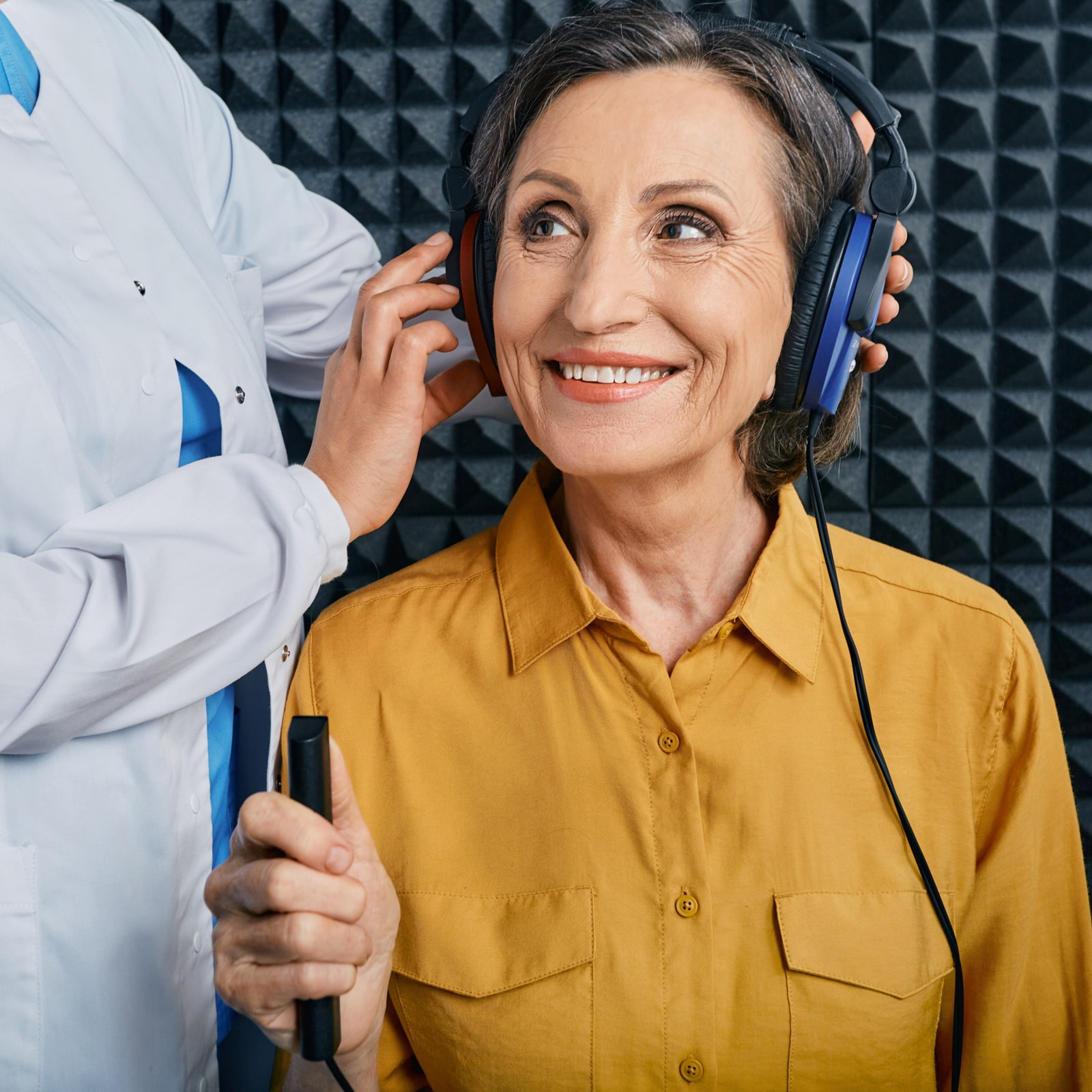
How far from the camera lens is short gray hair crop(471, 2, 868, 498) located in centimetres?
105

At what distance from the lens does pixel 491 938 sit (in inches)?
43.7

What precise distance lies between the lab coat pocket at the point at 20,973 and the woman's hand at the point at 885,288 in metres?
0.97

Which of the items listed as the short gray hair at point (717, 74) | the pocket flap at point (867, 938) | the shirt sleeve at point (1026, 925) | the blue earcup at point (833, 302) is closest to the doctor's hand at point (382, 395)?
the short gray hair at point (717, 74)

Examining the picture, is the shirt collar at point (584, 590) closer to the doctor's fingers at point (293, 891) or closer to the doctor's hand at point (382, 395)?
the doctor's hand at point (382, 395)

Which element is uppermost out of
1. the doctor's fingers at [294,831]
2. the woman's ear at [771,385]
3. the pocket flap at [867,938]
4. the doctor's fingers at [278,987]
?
the woman's ear at [771,385]

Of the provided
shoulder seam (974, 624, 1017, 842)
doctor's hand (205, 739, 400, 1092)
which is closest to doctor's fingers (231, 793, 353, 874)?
doctor's hand (205, 739, 400, 1092)

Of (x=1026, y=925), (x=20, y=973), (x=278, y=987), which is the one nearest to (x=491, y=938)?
(x=278, y=987)

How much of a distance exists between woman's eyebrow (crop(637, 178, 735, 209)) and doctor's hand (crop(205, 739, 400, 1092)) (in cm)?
57

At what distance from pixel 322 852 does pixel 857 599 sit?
69 centimetres

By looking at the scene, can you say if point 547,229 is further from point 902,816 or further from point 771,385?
point 902,816

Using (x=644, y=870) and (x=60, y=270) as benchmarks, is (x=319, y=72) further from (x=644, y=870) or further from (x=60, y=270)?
(x=644, y=870)

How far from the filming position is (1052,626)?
1618 millimetres

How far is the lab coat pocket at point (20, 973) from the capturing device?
94cm

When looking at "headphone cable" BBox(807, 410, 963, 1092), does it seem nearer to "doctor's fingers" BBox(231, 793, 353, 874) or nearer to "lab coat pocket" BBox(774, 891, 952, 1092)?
"lab coat pocket" BBox(774, 891, 952, 1092)
